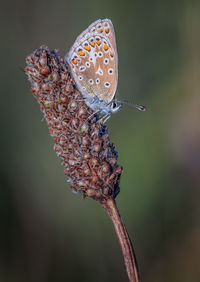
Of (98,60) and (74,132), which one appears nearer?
(74,132)

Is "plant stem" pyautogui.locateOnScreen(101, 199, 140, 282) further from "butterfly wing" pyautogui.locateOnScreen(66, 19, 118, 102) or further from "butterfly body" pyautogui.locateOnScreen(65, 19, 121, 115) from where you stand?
"butterfly wing" pyautogui.locateOnScreen(66, 19, 118, 102)

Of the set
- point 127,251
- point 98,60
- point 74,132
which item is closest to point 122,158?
point 98,60

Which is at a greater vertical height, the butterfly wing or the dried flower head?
the butterfly wing

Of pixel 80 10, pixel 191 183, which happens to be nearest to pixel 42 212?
pixel 191 183

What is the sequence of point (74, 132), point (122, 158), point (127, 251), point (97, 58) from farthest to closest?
point (122, 158) < point (97, 58) < point (74, 132) < point (127, 251)

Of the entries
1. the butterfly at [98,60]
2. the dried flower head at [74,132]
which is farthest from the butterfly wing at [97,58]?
the dried flower head at [74,132]

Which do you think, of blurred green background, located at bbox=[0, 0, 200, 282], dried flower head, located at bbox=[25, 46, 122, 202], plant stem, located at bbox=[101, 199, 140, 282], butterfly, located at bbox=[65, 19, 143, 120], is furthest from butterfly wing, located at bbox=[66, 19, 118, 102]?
blurred green background, located at bbox=[0, 0, 200, 282]

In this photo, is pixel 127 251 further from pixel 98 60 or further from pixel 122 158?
pixel 122 158
